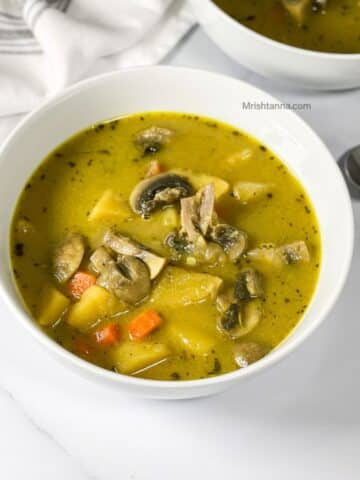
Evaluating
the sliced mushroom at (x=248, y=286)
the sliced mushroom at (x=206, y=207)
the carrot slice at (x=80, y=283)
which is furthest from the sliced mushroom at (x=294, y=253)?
the carrot slice at (x=80, y=283)

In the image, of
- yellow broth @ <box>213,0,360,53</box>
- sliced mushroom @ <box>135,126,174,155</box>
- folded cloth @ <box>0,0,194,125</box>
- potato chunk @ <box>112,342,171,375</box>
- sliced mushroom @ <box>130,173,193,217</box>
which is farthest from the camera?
yellow broth @ <box>213,0,360,53</box>

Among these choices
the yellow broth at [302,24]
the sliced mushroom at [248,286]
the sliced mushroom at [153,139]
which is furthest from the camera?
the yellow broth at [302,24]

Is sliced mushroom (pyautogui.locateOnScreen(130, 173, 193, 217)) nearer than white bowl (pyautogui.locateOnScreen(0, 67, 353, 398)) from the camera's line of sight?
No

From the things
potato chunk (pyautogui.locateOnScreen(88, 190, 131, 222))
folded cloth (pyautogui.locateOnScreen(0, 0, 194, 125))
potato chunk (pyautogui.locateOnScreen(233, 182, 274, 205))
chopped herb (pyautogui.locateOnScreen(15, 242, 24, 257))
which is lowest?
chopped herb (pyautogui.locateOnScreen(15, 242, 24, 257))

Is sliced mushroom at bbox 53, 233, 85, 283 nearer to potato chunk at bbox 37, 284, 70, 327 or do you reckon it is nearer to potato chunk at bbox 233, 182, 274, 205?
potato chunk at bbox 37, 284, 70, 327

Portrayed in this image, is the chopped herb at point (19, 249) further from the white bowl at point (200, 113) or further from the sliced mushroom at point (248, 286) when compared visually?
the sliced mushroom at point (248, 286)

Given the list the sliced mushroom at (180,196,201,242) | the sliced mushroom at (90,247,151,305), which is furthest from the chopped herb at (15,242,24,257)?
the sliced mushroom at (180,196,201,242)
